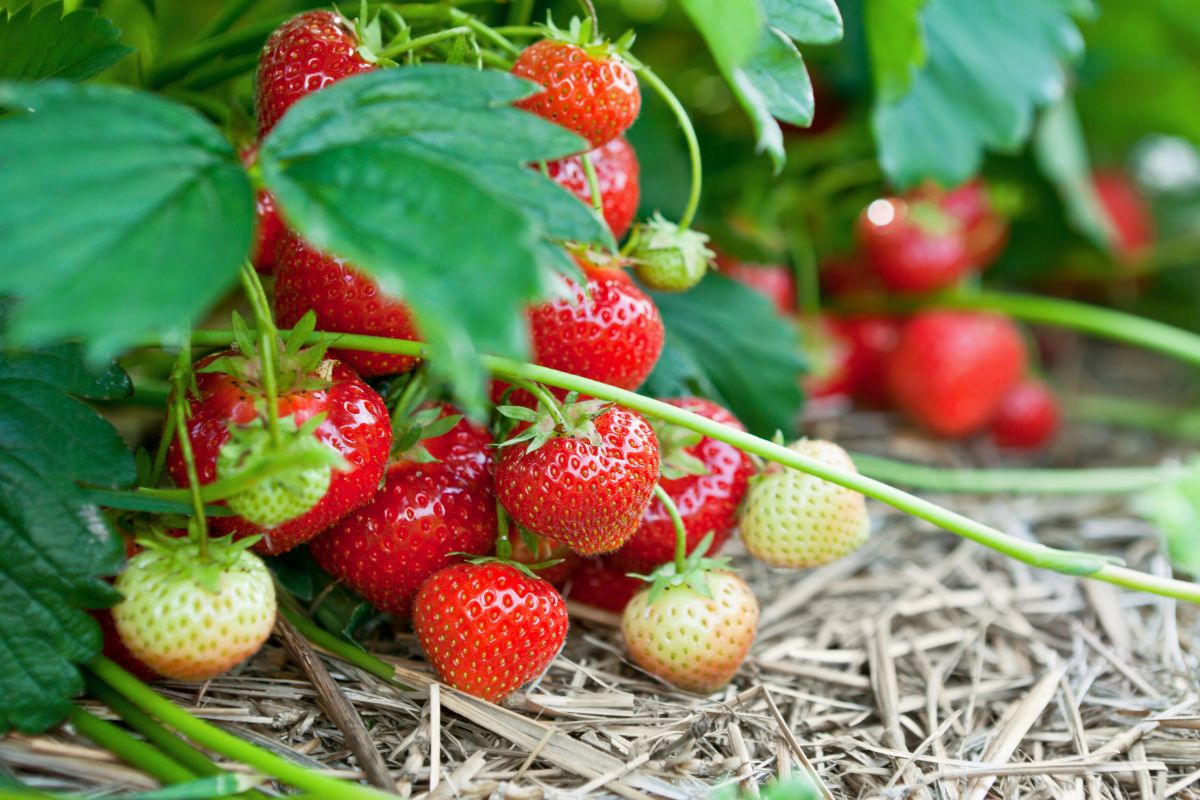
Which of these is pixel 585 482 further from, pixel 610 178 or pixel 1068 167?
pixel 1068 167

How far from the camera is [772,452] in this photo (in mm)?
774

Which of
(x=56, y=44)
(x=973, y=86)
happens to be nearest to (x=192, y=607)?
(x=56, y=44)

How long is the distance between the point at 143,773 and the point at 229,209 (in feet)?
1.18

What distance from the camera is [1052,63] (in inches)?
51.5

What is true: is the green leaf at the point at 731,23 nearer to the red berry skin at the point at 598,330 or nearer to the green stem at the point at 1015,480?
→ the red berry skin at the point at 598,330

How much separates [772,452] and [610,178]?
0.29 m

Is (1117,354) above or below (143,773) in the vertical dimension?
below

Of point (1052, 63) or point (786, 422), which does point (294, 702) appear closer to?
point (786, 422)

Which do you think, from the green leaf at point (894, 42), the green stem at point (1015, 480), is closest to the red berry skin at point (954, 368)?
the green stem at point (1015, 480)

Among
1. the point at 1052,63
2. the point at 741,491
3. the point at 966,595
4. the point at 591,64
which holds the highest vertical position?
the point at 591,64

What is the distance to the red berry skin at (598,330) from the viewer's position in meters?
0.83

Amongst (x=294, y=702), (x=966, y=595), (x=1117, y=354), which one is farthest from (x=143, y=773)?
(x=1117, y=354)

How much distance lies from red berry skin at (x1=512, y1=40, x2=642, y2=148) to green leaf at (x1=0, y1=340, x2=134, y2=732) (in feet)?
1.24

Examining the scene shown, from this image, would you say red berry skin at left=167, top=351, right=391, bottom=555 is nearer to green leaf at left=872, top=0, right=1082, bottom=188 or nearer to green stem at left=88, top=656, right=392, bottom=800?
green stem at left=88, top=656, right=392, bottom=800
